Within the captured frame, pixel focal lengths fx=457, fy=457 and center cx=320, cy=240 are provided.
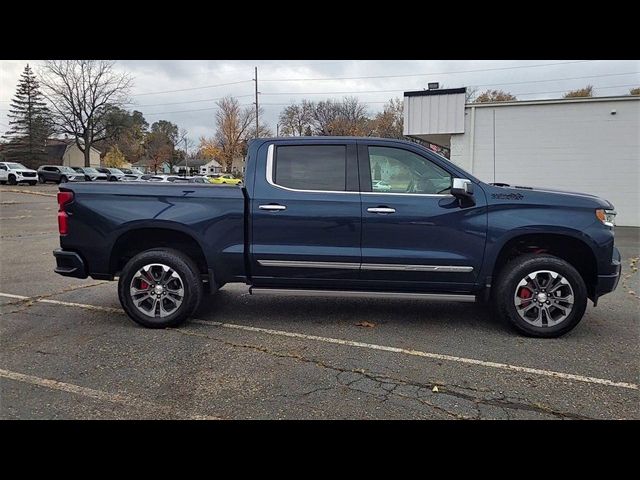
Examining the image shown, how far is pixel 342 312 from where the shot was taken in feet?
18.1

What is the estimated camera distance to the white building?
14.2 m

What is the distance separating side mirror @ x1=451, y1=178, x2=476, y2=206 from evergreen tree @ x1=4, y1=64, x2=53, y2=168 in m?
67.1

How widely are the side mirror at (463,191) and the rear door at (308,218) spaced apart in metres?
0.98

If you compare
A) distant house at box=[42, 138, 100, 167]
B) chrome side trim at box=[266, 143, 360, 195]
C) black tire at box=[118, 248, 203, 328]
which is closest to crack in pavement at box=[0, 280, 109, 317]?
black tire at box=[118, 248, 203, 328]

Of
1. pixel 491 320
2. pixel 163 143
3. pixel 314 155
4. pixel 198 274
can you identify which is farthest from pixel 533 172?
pixel 163 143

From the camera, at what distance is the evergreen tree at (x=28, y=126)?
5919 centimetres

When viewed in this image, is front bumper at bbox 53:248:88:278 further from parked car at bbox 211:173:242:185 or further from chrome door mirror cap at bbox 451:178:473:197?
chrome door mirror cap at bbox 451:178:473:197

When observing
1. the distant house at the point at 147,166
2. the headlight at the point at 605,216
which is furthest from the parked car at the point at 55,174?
the distant house at the point at 147,166

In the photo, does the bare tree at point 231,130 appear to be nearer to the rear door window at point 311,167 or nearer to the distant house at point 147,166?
the distant house at point 147,166

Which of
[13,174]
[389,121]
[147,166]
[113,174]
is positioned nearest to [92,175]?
[113,174]

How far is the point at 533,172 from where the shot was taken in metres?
15.0

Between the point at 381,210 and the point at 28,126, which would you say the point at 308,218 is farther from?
the point at 28,126

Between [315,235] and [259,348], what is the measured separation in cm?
128

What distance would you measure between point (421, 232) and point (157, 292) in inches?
113
